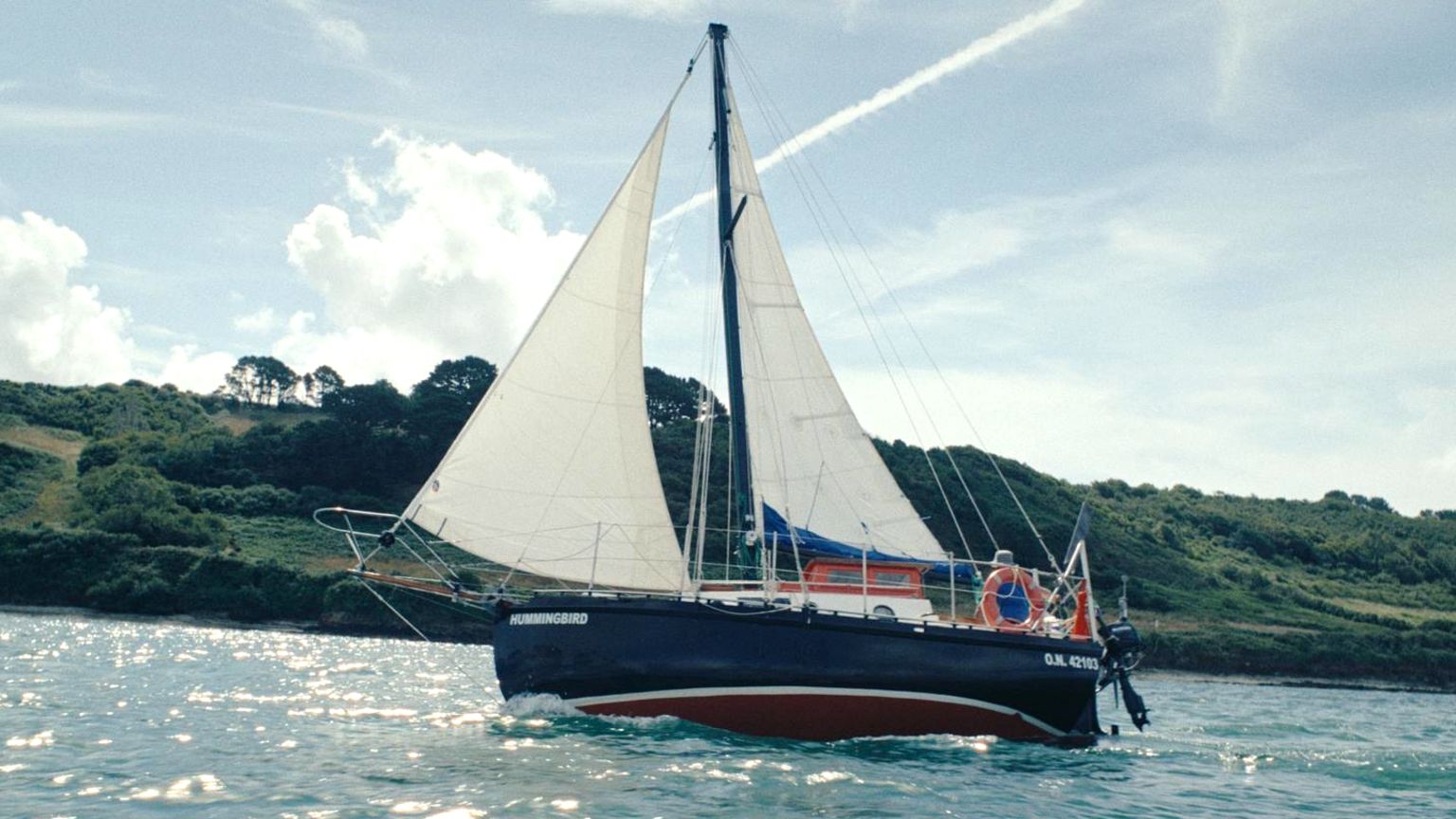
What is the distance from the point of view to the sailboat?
64.2ft

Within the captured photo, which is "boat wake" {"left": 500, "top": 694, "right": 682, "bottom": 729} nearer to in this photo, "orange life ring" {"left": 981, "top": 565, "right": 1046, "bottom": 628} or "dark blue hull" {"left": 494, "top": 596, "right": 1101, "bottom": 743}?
"dark blue hull" {"left": 494, "top": 596, "right": 1101, "bottom": 743}

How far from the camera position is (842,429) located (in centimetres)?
2452

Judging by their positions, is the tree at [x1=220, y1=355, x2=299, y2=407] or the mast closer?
the mast

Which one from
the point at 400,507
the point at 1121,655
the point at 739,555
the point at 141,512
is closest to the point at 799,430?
the point at 739,555

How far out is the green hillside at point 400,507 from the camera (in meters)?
62.5

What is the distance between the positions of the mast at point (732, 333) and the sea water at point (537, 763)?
5562 millimetres

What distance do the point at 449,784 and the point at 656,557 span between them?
8.22 m

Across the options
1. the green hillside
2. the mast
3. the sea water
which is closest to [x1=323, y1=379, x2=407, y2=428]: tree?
the green hillside

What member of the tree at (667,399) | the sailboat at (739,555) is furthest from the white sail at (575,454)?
the tree at (667,399)

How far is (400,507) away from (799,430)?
6337cm

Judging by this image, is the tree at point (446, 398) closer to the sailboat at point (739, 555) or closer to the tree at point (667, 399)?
the tree at point (667, 399)

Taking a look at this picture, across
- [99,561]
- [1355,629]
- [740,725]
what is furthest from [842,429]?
[1355,629]

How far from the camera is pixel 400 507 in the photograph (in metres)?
81.8

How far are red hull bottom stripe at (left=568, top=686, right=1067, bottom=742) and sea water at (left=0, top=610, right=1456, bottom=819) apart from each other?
1.03 ft
